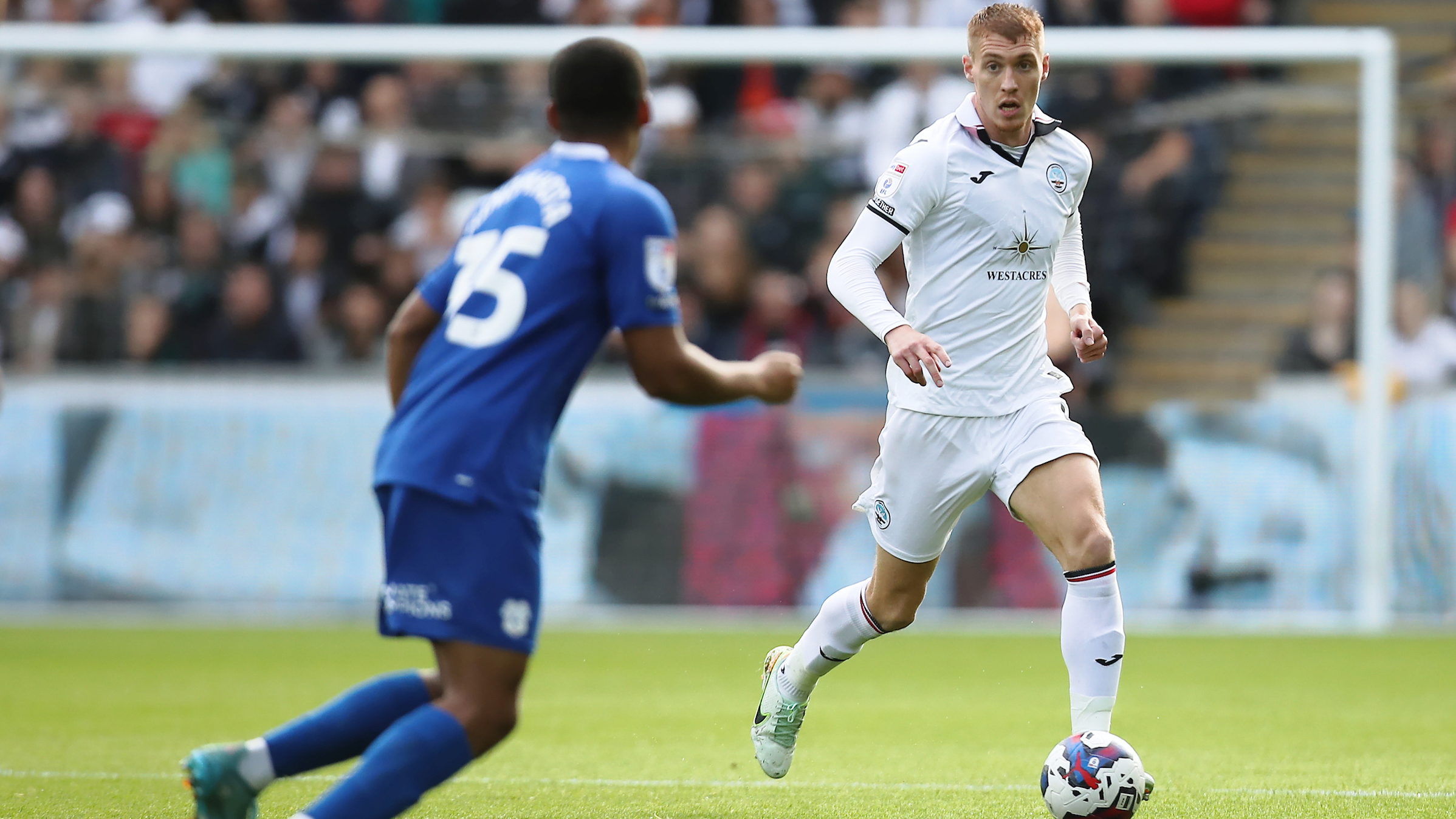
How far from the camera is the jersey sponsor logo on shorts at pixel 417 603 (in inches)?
151

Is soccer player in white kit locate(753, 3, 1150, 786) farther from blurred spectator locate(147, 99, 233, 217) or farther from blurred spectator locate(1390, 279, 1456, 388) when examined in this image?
blurred spectator locate(147, 99, 233, 217)

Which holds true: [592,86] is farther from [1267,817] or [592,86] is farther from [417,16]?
[417,16]

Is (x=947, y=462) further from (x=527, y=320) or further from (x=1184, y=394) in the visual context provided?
(x=1184, y=394)

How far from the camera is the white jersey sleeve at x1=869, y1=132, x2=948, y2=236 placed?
17.8 feet

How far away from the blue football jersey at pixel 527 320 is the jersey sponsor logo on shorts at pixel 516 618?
226 millimetres

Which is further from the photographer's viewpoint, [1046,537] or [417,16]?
[417,16]

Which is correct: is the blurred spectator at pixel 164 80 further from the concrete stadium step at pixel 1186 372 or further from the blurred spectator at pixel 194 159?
the concrete stadium step at pixel 1186 372

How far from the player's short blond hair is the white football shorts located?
3.62ft

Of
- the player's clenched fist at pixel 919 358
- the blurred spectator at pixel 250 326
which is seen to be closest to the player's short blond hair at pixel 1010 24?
the player's clenched fist at pixel 919 358

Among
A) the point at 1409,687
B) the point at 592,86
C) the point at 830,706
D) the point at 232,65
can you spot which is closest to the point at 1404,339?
the point at 1409,687

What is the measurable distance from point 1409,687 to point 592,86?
6239 millimetres

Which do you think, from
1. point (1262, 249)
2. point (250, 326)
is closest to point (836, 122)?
point (1262, 249)

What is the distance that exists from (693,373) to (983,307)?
1.74m

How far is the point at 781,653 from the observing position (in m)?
6.15
